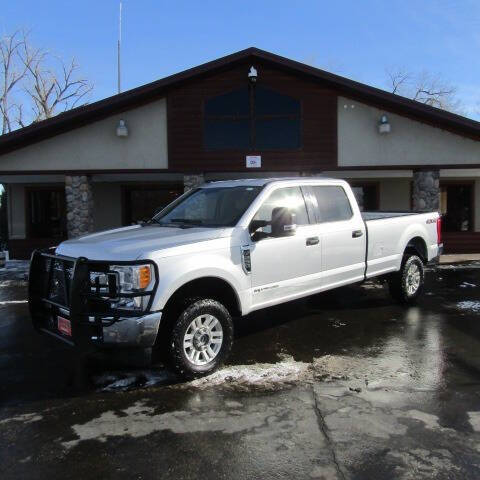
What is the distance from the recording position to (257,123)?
1355cm

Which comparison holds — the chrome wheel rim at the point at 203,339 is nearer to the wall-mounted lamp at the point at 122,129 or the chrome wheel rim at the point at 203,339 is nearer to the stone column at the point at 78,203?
the wall-mounted lamp at the point at 122,129

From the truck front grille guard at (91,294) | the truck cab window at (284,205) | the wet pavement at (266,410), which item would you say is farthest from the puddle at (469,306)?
the truck front grille guard at (91,294)

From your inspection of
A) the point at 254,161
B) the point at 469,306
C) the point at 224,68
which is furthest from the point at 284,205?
the point at 224,68

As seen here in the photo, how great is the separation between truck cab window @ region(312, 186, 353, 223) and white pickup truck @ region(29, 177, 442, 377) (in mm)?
16

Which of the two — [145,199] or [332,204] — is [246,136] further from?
[332,204]

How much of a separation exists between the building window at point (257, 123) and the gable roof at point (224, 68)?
79 centimetres

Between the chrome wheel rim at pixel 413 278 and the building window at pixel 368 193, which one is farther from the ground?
the building window at pixel 368 193

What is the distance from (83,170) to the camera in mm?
13555

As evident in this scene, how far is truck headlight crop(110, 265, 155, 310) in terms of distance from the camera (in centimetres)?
430

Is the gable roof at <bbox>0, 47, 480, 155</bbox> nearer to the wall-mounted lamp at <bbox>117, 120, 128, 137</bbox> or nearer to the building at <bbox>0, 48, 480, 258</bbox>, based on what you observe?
the building at <bbox>0, 48, 480, 258</bbox>

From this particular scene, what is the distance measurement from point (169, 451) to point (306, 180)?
384 cm

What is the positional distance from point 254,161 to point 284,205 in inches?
308

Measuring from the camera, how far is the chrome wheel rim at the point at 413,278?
780 cm

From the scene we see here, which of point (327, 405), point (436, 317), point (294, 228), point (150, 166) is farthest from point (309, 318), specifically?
point (150, 166)
